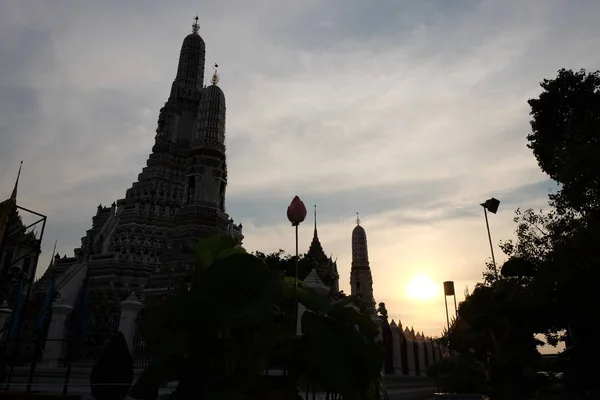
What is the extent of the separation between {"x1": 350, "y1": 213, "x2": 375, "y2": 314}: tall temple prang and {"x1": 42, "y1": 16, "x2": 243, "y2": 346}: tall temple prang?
22.9m

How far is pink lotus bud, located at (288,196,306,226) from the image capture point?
3359mm

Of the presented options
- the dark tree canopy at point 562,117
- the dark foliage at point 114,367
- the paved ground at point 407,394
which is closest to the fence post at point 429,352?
the paved ground at point 407,394

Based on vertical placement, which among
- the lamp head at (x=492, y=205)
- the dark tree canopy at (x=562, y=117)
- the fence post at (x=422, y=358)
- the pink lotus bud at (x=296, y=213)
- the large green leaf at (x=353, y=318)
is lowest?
the fence post at (x=422, y=358)

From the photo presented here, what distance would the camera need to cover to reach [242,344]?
6.07ft

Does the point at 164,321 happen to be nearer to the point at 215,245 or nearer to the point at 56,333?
the point at 215,245

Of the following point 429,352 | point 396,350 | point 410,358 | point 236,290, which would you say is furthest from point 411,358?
point 236,290

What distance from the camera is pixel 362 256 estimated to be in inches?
2411

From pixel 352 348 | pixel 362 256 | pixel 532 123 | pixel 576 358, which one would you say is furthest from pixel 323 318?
pixel 362 256

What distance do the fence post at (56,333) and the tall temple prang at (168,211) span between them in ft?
38.6

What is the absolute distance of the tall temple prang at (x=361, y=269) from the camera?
5878 cm

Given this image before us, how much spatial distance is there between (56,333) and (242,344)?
1320 centimetres

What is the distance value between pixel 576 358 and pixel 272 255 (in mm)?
26813

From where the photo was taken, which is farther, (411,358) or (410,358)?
(411,358)

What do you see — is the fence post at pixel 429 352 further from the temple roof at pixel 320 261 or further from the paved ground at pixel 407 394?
the temple roof at pixel 320 261
